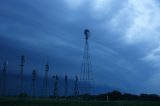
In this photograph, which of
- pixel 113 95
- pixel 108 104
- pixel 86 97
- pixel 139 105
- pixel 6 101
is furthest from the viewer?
pixel 113 95

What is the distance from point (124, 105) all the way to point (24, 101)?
21.4 metres

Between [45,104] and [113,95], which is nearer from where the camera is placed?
[45,104]

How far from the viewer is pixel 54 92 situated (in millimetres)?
120000

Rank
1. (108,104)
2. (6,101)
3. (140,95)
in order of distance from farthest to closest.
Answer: (140,95)
(108,104)
(6,101)

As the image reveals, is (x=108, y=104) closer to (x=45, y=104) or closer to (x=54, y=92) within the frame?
(x=45, y=104)

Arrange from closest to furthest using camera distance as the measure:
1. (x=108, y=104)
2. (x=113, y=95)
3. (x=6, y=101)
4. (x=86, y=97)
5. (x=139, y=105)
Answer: (x=6, y=101)
(x=108, y=104)
(x=139, y=105)
(x=86, y=97)
(x=113, y=95)

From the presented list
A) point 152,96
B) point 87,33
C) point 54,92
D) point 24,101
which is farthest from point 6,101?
point 152,96

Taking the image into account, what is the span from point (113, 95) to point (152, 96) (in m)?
14.2

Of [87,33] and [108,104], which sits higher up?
[87,33]

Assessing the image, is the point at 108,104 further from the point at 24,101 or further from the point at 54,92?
the point at 54,92

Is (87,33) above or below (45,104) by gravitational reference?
above

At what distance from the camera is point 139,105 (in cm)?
7800

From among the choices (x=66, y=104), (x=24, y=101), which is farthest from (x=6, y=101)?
(x=66, y=104)

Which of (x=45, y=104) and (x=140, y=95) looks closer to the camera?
(x=45, y=104)
